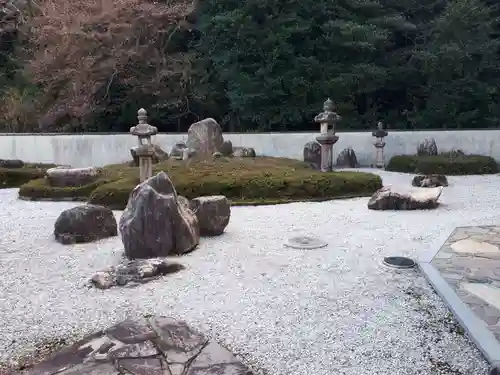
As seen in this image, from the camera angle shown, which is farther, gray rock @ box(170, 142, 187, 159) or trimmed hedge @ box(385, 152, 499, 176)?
gray rock @ box(170, 142, 187, 159)

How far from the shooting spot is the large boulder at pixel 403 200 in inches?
334

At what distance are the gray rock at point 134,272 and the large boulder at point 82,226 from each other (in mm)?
1634

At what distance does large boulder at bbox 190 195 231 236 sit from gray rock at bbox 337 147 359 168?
9.52m

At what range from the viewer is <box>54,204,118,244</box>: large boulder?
6531 millimetres

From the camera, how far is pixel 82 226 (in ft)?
21.5

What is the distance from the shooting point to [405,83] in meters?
20.1

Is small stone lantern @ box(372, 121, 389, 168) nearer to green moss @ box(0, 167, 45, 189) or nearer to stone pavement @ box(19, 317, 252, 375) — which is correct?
green moss @ box(0, 167, 45, 189)

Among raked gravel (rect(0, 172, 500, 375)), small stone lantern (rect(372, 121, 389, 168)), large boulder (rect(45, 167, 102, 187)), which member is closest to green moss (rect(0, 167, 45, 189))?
large boulder (rect(45, 167, 102, 187))

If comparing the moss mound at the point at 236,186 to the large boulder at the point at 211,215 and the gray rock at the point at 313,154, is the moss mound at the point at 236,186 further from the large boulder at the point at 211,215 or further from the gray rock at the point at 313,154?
the large boulder at the point at 211,215

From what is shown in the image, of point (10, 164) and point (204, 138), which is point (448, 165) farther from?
point (10, 164)

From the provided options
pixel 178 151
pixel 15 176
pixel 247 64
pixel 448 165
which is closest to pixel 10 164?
pixel 15 176

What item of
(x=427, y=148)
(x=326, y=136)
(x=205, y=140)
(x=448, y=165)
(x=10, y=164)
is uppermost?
(x=326, y=136)

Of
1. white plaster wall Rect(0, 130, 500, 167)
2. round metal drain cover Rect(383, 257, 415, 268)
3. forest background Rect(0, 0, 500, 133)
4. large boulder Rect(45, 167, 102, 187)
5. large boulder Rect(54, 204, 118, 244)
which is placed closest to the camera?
round metal drain cover Rect(383, 257, 415, 268)

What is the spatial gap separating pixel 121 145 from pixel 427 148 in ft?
33.8
